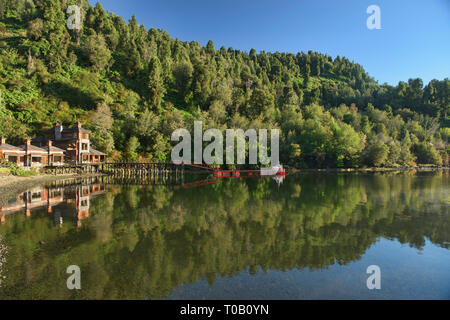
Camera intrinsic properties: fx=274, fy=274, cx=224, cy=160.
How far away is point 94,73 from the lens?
6475cm

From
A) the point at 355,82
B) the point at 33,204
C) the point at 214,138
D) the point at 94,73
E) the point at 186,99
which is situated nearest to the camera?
the point at 33,204

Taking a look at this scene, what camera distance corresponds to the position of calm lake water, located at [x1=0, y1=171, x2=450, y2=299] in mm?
6934

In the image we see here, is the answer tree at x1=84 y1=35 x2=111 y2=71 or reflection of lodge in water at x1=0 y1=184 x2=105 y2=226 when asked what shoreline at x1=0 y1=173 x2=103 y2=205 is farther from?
tree at x1=84 y1=35 x2=111 y2=71

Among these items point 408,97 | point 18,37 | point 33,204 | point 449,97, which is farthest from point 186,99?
point 449,97

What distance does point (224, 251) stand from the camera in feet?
31.2

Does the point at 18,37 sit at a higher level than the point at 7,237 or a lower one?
higher

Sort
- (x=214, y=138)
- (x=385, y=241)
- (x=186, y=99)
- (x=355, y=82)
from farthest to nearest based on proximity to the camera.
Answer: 1. (x=355, y=82)
2. (x=186, y=99)
3. (x=214, y=138)
4. (x=385, y=241)

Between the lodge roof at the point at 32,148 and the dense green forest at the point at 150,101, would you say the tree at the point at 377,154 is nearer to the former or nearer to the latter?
the dense green forest at the point at 150,101

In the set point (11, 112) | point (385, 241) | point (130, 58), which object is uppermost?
point (130, 58)

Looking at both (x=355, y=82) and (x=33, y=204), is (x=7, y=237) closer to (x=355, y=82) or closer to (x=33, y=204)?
(x=33, y=204)

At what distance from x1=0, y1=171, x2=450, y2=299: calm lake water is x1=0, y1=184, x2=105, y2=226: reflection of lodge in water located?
0.39 ft

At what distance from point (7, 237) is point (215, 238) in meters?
8.14

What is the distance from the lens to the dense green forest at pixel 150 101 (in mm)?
48562

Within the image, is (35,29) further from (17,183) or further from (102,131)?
(17,183)
